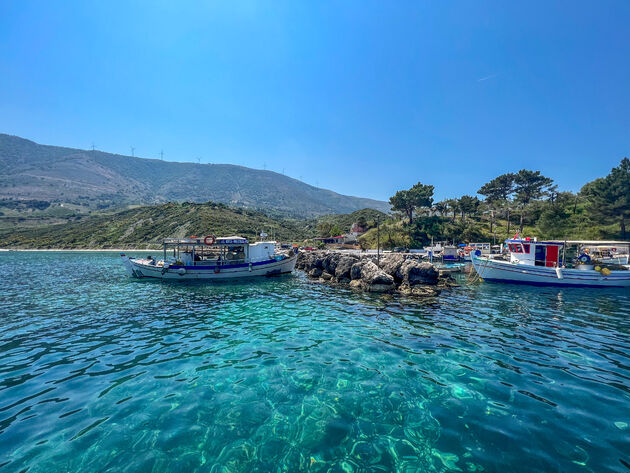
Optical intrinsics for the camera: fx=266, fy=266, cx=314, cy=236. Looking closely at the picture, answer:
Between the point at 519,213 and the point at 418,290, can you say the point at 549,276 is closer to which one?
the point at 418,290

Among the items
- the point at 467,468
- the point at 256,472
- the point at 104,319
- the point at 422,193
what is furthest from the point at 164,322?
the point at 422,193

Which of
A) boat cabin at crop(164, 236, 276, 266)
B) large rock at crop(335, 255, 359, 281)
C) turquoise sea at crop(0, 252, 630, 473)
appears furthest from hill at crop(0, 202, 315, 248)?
turquoise sea at crop(0, 252, 630, 473)

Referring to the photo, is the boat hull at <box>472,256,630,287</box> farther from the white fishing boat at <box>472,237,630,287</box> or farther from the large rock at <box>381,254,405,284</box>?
the large rock at <box>381,254,405,284</box>

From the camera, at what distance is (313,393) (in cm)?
715

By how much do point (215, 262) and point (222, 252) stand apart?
139 cm

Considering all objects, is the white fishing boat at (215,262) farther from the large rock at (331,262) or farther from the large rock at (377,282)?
the large rock at (377,282)

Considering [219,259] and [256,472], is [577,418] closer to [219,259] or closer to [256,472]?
[256,472]

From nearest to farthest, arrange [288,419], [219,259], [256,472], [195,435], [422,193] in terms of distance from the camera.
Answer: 1. [256,472]
2. [195,435]
3. [288,419]
4. [219,259]
5. [422,193]

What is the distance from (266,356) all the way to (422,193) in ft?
249

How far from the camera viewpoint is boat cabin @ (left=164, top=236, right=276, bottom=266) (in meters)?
30.3

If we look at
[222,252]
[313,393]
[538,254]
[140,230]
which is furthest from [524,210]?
[140,230]

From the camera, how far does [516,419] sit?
6.09m

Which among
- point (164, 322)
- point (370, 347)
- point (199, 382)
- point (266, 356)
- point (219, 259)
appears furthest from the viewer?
point (219, 259)

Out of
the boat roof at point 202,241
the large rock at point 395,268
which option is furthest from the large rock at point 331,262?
the boat roof at point 202,241
